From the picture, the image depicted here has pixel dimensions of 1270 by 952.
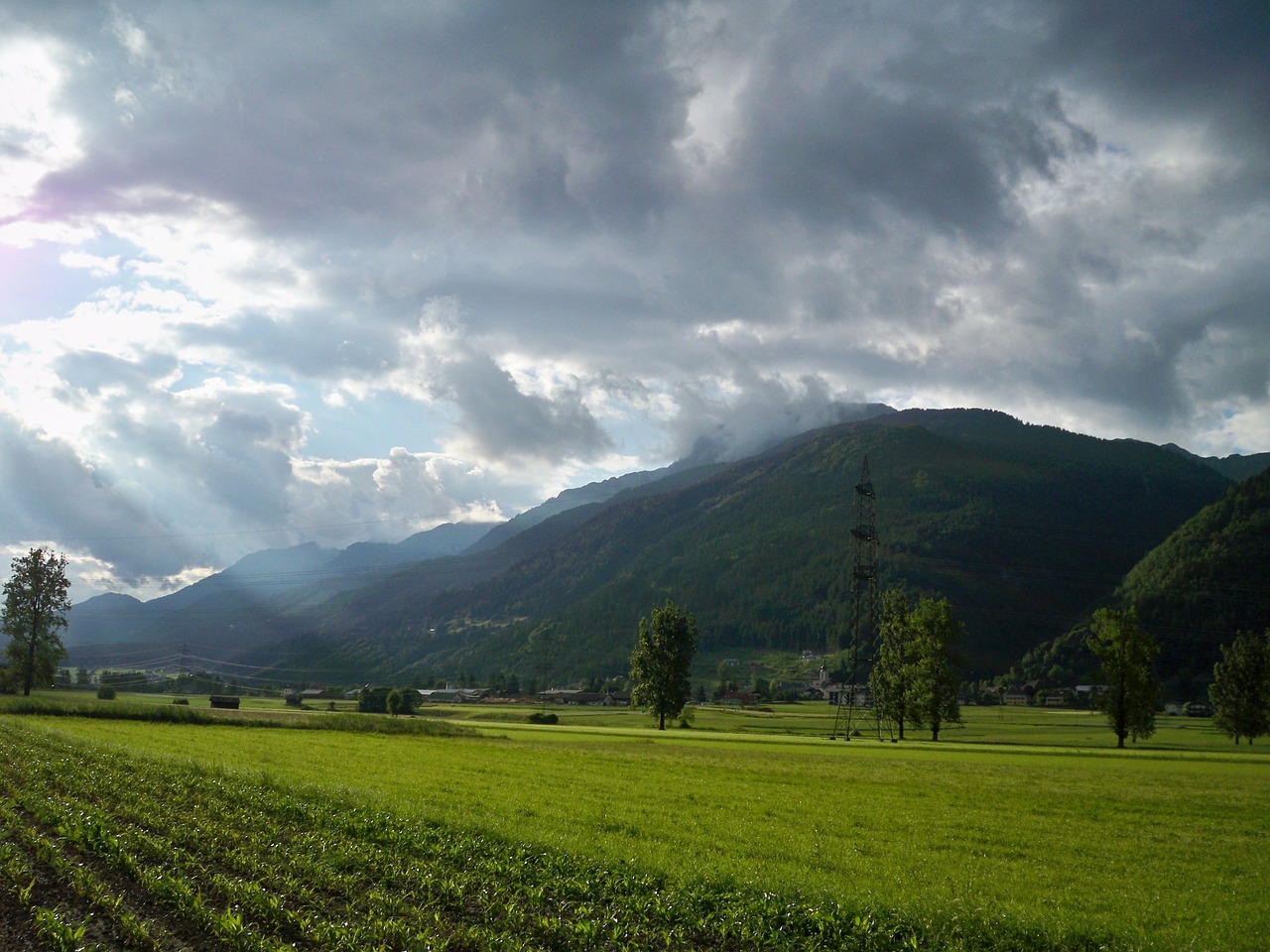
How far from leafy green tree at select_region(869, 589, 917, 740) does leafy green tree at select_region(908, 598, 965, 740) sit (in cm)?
108

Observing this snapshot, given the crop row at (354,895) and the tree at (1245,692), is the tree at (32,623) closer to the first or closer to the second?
the crop row at (354,895)

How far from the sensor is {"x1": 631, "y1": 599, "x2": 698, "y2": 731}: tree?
4510 inches

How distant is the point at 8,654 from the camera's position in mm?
107812

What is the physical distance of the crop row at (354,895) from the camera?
1530 cm

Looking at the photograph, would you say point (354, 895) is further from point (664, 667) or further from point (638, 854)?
point (664, 667)

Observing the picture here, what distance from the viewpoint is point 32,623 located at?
109062 mm

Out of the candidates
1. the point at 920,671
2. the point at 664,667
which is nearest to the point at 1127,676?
the point at 920,671

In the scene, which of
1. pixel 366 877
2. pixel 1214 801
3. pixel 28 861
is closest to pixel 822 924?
pixel 366 877

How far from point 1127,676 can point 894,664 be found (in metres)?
26.1

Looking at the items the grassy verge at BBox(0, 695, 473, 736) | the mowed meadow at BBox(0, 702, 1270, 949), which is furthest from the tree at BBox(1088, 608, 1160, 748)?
the grassy verge at BBox(0, 695, 473, 736)

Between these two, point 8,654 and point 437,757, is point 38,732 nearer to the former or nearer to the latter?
point 437,757

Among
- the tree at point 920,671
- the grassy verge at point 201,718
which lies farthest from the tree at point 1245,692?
the grassy verge at point 201,718

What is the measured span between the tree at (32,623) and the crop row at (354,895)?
106 metres

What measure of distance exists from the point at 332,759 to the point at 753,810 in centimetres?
2507
